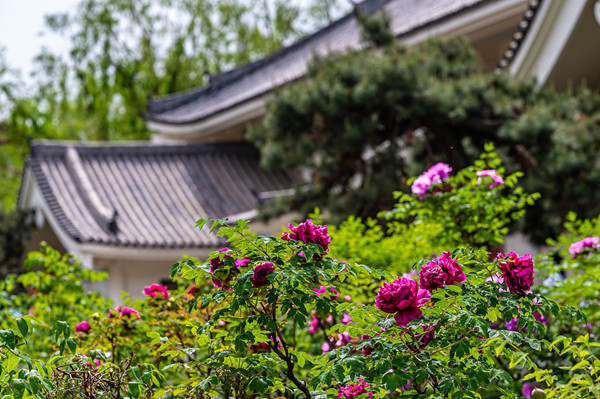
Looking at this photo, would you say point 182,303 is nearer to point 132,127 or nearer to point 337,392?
point 337,392

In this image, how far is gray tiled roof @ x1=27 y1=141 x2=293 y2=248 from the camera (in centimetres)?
1116

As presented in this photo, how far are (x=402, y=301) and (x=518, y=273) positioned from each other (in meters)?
0.38

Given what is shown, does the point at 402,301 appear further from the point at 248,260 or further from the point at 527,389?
the point at 527,389

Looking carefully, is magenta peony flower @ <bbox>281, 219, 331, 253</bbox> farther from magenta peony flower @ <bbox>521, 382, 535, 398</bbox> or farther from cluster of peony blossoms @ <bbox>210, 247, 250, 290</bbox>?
magenta peony flower @ <bbox>521, 382, 535, 398</bbox>

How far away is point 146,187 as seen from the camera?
42.0ft

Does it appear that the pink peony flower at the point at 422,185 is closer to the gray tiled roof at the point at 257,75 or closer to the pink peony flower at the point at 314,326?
the pink peony flower at the point at 314,326

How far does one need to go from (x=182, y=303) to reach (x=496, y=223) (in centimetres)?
162

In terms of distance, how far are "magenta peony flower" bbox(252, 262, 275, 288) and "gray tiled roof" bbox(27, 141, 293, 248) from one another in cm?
838

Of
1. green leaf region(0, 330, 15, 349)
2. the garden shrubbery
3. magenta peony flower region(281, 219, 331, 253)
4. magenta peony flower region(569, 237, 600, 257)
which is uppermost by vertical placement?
magenta peony flower region(569, 237, 600, 257)

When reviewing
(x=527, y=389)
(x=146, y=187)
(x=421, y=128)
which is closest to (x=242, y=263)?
(x=527, y=389)

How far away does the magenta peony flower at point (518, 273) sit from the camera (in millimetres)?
2361

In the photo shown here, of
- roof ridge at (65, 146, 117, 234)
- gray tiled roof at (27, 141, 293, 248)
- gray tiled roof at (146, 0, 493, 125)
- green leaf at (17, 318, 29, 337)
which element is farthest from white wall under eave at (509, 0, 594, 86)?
gray tiled roof at (146, 0, 493, 125)

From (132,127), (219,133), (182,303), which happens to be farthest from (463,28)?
(132,127)

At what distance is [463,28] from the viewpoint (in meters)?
10.0
